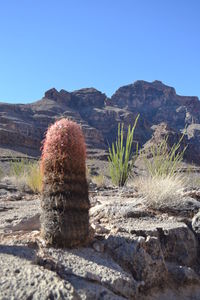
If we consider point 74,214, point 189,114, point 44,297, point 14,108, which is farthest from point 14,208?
point 189,114

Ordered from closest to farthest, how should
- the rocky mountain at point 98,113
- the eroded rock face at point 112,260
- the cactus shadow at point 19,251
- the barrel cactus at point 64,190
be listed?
the eroded rock face at point 112,260
the cactus shadow at point 19,251
the barrel cactus at point 64,190
the rocky mountain at point 98,113

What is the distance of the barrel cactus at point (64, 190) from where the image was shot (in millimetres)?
3229

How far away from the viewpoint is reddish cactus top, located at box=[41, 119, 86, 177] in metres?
3.29

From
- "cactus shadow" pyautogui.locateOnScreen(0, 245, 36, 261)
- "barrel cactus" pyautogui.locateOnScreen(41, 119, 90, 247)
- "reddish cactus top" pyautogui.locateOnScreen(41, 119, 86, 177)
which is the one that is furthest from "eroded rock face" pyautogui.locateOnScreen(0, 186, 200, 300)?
"reddish cactus top" pyautogui.locateOnScreen(41, 119, 86, 177)

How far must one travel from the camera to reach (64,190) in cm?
326

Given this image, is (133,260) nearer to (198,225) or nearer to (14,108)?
(198,225)

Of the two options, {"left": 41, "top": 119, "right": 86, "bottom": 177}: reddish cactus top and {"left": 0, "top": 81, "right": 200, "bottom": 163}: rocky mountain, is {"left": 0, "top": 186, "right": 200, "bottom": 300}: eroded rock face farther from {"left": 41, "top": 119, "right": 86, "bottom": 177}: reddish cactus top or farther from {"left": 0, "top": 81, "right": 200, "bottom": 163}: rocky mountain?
{"left": 0, "top": 81, "right": 200, "bottom": 163}: rocky mountain

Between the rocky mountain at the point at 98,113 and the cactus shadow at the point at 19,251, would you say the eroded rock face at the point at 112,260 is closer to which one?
the cactus shadow at the point at 19,251

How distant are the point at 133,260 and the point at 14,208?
309cm

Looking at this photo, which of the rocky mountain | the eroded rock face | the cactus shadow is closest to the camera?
the eroded rock face

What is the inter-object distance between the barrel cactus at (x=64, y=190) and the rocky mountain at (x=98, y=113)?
33.4 meters

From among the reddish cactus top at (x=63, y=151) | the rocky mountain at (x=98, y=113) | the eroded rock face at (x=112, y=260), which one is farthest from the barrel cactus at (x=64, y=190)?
the rocky mountain at (x=98, y=113)

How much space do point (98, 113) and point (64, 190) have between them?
105015mm

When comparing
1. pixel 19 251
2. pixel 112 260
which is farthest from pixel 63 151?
pixel 112 260
